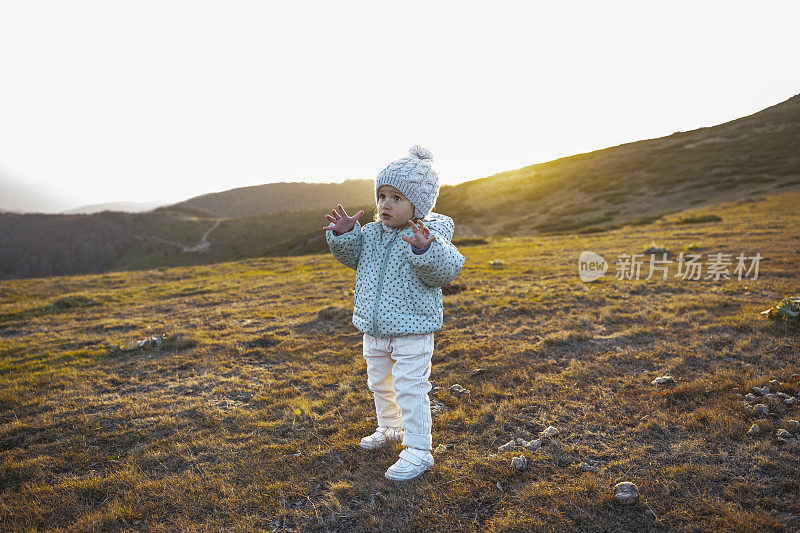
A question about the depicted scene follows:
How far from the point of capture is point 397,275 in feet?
12.0

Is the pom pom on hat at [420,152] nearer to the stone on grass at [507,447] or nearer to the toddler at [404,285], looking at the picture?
the toddler at [404,285]

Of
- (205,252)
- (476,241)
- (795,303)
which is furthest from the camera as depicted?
(205,252)

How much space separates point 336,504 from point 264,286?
15398 millimetres

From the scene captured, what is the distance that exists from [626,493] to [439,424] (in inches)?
80.5

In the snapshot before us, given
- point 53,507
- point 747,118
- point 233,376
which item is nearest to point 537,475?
point 53,507

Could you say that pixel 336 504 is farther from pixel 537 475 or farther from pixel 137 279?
pixel 137 279

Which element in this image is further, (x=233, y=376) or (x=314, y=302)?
(x=314, y=302)

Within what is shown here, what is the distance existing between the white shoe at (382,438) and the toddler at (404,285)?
509mm

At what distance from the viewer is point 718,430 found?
13.0 ft

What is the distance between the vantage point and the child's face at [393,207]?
3664 millimetres

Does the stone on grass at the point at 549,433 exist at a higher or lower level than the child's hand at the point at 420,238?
lower

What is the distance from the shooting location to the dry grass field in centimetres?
319

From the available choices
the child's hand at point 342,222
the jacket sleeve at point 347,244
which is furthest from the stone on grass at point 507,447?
the child's hand at point 342,222

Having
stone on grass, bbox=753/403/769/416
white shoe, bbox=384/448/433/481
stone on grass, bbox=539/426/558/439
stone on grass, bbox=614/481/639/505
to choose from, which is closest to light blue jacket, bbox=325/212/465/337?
white shoe, bbox=384/448/433/481
